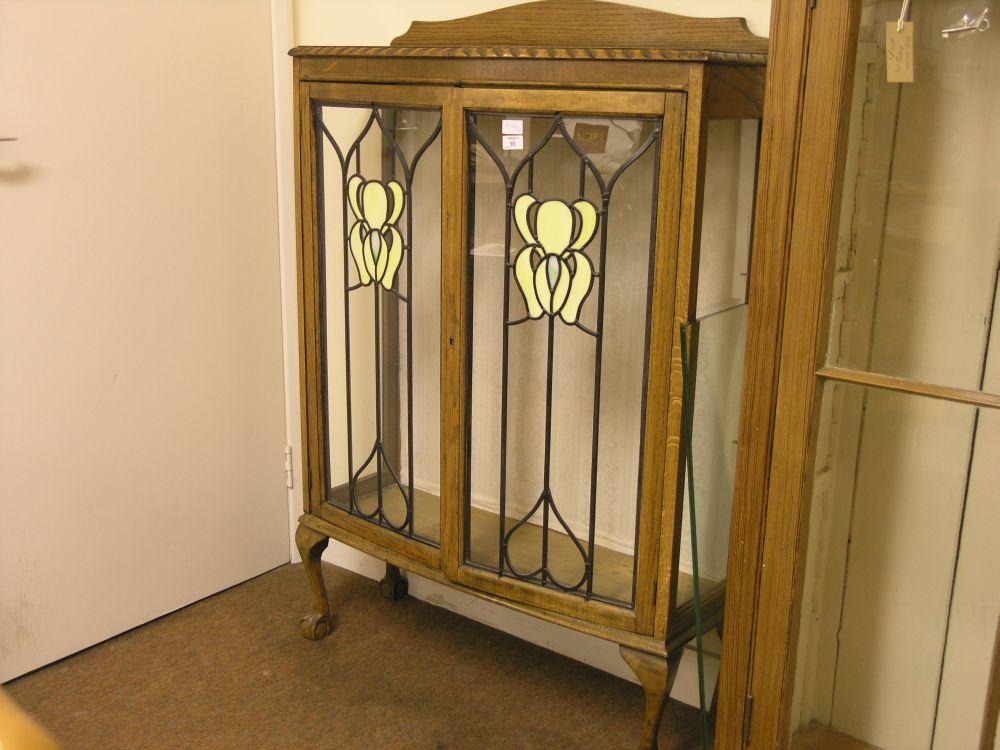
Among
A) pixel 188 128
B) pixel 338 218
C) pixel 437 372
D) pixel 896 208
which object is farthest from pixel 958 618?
pixel 188 128

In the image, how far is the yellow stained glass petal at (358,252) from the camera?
1903 mm

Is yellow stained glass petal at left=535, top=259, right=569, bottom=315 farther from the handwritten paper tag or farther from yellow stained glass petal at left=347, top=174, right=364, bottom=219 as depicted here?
the handwritten paper tag

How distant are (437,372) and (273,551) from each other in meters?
0.95

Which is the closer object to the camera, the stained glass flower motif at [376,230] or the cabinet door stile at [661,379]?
the cabinet door stile at [661,379]

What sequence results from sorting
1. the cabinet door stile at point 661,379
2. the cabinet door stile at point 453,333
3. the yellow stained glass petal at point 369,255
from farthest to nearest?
1. the yellow stained glass petal at point 369,255
2. the cabinet door stile at point 453,333
3. the cabinet door stile at point 661,379

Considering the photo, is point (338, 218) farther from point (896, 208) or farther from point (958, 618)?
point (958, 618)

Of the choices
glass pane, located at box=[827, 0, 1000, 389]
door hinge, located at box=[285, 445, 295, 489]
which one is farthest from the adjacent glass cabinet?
door hinge, located at box=[285, 445, 295, 489]

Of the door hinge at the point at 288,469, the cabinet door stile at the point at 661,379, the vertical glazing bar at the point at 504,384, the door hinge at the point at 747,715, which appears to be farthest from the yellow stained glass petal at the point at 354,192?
the door hinge at the point at 747,715

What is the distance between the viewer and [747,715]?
145 centimetres

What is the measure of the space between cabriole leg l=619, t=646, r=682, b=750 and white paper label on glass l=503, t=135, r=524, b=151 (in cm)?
86

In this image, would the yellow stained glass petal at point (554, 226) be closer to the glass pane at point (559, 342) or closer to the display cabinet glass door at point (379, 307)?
the glass pane at point (559, 342)

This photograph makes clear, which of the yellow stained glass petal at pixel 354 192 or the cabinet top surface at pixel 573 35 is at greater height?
the cabinet top surface at pixel 573 35

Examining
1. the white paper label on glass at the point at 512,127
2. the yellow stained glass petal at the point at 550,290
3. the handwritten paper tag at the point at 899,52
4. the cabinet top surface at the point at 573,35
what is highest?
the cabinet top surface at the point at 573,35

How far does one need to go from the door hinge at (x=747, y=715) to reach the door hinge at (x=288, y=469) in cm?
142
